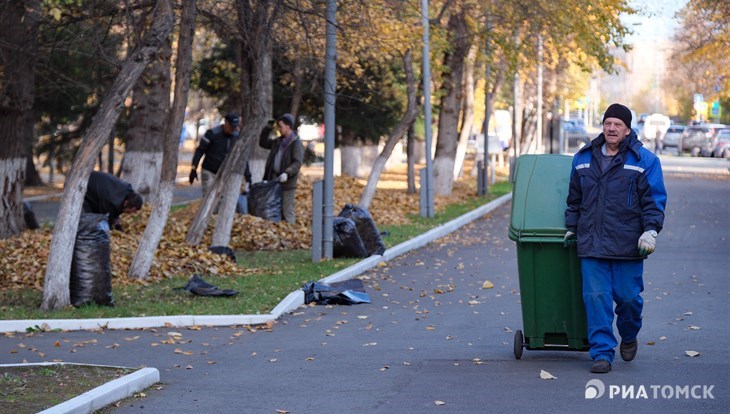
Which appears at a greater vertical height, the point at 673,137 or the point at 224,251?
the point at 673,137

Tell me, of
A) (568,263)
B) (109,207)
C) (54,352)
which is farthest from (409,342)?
(109,207)

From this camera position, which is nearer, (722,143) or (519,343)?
(519,343)

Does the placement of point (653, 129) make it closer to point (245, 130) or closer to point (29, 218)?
point (29, 218)

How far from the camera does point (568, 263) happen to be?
8453mm

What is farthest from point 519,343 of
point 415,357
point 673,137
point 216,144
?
point 673,137

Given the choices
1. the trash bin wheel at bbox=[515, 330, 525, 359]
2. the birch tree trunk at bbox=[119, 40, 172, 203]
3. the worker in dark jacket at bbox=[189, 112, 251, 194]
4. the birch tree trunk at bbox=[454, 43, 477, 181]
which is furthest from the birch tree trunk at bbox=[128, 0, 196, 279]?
the birch tree trunk at bbox=[454, 43, 477, 181]

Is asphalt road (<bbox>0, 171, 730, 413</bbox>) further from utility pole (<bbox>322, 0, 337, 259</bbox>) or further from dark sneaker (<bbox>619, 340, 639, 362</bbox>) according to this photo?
utility pole (<bbox>322, 0, 337, 259</bbox>)

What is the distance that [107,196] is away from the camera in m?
13.4

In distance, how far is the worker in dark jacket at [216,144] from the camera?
2009 centimetres

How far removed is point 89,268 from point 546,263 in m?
4.88

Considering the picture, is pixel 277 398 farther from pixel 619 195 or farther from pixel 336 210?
pixel 336 210

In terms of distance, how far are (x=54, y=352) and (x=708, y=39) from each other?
98.5 ft

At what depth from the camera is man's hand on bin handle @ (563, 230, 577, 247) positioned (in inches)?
325

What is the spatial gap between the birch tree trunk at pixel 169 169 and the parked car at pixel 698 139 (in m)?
59.2
